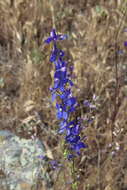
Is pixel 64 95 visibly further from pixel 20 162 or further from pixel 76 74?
pixel 76 74

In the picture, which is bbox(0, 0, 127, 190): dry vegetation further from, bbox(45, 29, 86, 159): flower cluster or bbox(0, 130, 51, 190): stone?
bbox(45, 29, 86, 159): flower cluster

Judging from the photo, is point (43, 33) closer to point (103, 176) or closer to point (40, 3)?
point (40, 3)

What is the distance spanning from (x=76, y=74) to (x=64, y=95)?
135 cm

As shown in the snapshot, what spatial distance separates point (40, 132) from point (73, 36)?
3.33 ft

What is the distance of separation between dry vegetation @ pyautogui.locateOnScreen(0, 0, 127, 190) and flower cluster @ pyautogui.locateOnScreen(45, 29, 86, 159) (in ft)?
1.57

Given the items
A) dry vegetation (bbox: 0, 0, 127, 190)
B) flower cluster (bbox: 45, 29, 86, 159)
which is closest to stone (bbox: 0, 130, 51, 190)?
dry vegetation (bbox: 0, 0, 127, 190)

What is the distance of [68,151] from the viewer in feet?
5.58

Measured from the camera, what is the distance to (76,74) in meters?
2.88

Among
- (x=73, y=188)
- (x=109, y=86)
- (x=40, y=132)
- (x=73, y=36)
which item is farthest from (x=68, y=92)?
(x=73, y=36)

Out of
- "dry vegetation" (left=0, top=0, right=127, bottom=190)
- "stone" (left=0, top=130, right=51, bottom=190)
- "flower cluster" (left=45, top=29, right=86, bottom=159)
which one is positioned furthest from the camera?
"dry vegetation" (left=0, top=0, right=127, bottom=190)

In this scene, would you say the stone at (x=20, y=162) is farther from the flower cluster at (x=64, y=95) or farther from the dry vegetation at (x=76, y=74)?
the flower cluster at (x=64, y=95)

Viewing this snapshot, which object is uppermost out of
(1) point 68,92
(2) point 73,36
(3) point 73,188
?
(2) point 73,36

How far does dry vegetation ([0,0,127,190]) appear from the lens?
2.38 m

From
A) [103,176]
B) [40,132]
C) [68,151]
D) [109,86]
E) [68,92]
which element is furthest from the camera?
[109,86]
